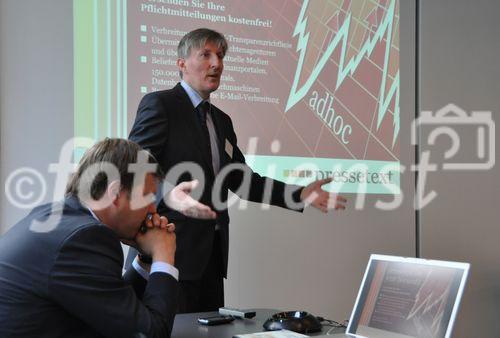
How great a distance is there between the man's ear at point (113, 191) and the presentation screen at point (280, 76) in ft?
5.79

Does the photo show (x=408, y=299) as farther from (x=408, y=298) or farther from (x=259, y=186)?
(x=259, y=186)

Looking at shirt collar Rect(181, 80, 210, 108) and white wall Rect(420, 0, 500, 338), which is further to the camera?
white wall Rect(420, 0, 500, 338)

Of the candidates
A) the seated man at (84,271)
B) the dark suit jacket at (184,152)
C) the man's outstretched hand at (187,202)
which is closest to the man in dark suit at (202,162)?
the dark suit jacket at (184,152)

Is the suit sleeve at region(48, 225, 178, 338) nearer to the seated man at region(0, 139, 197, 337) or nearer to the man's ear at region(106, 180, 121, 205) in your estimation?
the seated man at region(0, 139, 197, 337)

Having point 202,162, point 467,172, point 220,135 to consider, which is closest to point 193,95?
point 220,135

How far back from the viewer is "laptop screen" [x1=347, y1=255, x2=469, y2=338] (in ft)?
4.13

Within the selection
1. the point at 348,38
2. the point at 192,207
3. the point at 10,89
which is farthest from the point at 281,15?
the point at 192,207

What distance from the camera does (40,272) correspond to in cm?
120

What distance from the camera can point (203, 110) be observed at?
2420 millimetres

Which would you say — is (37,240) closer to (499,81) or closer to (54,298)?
(54,298)

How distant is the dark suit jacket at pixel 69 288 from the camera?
3.91 feet

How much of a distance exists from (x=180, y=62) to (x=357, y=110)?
1.59 metres

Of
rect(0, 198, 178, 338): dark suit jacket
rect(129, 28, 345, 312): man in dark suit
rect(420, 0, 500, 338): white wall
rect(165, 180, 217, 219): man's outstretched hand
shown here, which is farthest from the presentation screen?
rect(0, 198, 178, 338): dark suit jacket

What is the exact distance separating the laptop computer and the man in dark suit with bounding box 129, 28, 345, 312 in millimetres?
726
